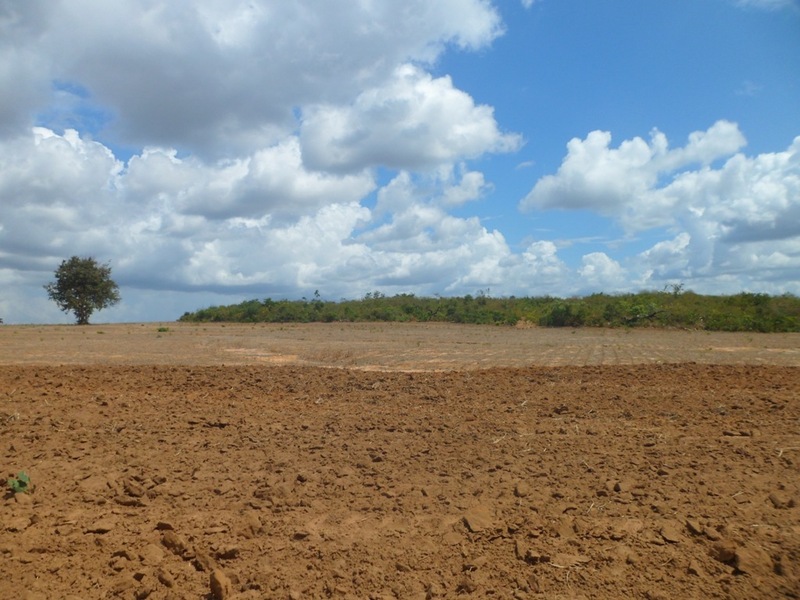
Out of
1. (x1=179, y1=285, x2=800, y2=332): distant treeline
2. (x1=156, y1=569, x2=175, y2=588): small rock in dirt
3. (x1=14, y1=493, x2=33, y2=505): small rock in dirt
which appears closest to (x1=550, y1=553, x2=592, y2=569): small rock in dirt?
(x1=156, y1=569, x2=175, y2=588): small rock in dirt

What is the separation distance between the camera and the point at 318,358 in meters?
19.5

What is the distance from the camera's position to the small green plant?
6199mm

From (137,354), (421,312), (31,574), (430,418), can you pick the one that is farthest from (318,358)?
(421,312)

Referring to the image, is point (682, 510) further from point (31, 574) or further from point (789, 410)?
point (31, 574)

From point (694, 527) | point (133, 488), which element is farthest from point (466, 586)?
point (133, 488)

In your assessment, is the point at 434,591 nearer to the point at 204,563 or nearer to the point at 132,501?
the point at 204,563

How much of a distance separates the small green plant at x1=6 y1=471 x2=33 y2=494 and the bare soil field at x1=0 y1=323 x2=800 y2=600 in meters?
0.11

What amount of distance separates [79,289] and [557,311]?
33.9 metres

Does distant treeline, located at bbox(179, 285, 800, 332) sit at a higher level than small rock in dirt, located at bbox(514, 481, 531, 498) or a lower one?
higher

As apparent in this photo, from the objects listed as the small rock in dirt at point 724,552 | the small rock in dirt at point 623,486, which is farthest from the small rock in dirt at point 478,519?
the small rock in dirt at point 724,552

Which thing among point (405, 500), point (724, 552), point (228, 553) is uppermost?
point (405, 500)

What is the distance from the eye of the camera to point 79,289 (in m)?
48.2

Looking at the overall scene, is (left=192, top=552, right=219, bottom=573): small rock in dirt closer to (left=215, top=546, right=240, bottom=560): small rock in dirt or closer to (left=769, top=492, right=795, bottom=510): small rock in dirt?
(left=215, top=546, right=240, bottom=560): small rock in dirt

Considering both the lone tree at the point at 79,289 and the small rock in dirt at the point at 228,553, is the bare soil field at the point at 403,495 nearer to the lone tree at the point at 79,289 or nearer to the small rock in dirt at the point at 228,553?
the small rock in dirt at the point at 228,553
